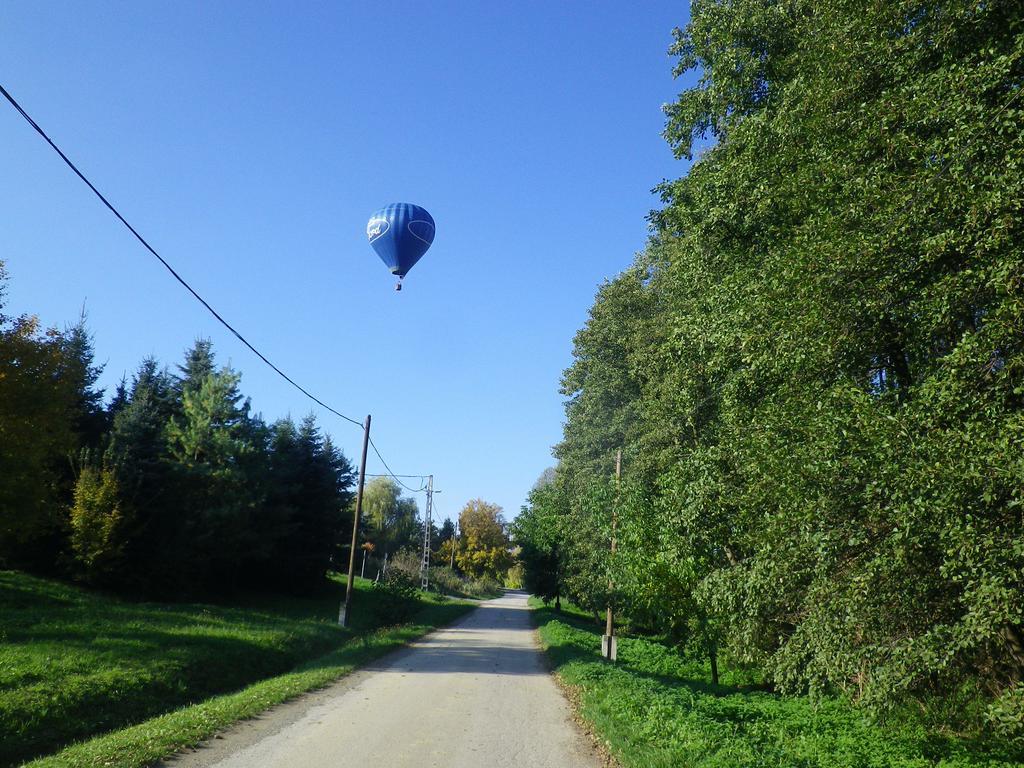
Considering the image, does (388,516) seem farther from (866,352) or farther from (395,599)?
(866,352)

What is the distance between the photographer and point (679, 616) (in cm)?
1905

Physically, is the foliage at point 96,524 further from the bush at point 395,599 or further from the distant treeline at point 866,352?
the distant treeline at point 866,352

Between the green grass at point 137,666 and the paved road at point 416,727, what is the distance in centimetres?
69

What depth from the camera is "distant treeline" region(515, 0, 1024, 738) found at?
6945 mm

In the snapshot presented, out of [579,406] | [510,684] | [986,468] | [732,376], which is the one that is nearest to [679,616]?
[510,684]

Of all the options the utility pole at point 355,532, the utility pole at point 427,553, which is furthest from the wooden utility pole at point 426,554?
the utility pole at point 355,532

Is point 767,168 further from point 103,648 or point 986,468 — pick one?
point 103,648

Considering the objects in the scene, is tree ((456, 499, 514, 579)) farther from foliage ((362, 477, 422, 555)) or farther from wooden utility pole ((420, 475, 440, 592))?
wooden utility pole ((420, 475, 440, 592))

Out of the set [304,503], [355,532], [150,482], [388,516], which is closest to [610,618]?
[355,532]

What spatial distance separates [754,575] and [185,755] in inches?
284

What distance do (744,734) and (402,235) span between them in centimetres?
1714

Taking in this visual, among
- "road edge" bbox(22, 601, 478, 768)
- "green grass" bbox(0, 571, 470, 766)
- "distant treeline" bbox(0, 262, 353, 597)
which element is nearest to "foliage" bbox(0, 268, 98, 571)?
"distant treeline" bbox(0, 262, 353, 597)

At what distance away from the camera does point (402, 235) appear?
2191cm

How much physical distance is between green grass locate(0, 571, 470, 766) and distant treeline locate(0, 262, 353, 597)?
260 cm
